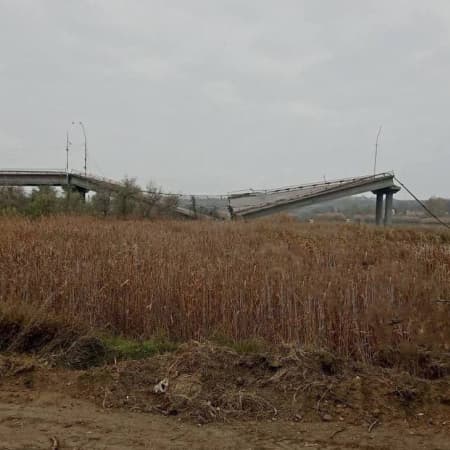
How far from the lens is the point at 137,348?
5.31m

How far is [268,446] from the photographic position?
335 cm

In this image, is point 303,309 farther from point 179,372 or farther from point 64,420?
point 64,420

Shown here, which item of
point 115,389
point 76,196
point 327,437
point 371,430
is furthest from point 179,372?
point 76,196

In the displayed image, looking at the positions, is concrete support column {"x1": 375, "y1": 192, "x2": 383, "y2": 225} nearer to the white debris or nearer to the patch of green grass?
the patch of green grass

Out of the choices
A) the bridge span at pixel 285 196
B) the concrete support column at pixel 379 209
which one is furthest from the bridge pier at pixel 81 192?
the concrete support column at pixel 379 209

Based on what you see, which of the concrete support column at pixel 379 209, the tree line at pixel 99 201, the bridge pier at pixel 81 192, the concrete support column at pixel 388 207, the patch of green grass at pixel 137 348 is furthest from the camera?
the concrete support column at pixel 379 209

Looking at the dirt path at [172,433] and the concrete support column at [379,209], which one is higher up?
the concrete support column at [379,209]

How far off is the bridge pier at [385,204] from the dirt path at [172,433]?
51536mm

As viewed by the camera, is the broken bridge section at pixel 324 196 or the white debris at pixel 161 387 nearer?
the white debris at pixel 161 387

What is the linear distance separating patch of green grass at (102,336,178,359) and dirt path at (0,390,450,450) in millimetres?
1268

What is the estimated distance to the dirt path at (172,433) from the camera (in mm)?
3355

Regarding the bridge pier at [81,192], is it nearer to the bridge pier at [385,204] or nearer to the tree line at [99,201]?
the tree line at [99,201]

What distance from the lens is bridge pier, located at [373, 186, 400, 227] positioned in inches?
2082

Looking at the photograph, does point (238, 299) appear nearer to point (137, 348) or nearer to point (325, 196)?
point (137, 348)
